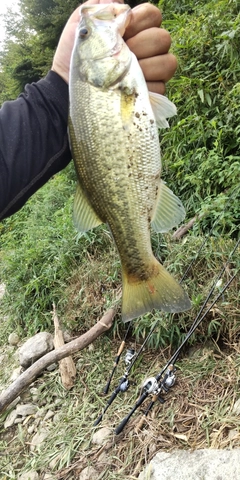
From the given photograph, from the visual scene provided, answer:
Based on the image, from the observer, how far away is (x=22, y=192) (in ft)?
5.30

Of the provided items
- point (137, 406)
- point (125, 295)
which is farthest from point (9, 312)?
point (125, 295)

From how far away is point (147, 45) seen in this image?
1475 millimetres

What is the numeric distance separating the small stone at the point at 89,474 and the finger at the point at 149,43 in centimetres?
281

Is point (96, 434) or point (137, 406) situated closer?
point (137, 406)

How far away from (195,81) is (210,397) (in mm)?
3617

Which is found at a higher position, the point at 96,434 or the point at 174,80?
the point at 174,80

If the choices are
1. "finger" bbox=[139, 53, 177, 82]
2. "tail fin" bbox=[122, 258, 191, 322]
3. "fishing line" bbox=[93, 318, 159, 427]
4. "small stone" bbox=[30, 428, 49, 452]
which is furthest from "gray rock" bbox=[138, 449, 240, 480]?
"finger" bbox=[139, 53, 177, 82]

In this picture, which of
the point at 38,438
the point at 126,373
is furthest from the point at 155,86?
the point at 38,438

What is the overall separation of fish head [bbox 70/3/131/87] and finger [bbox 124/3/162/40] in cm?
4

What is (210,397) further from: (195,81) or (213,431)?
(195,81)

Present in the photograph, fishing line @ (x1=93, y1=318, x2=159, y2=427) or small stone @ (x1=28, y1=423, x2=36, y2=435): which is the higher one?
fishing line @ (x1=93, y1=318, x2=159, y2=427)

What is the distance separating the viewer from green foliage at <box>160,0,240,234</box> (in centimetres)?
411

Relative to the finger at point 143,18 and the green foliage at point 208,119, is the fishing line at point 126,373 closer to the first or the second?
the green foliage at point 208,119

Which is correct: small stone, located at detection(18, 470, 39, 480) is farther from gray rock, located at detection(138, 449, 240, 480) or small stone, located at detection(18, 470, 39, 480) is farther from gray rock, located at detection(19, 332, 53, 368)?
gray rock, located at detection(19, 332, 53, 368)
